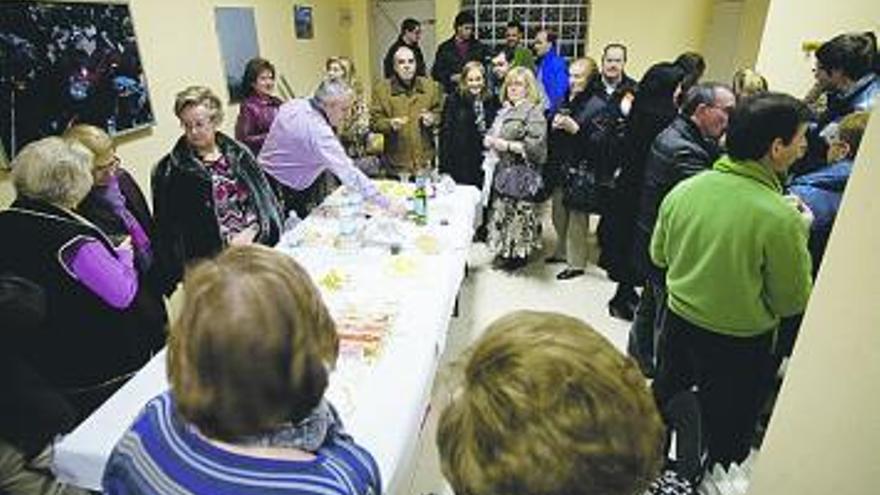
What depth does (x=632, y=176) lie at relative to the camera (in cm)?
299

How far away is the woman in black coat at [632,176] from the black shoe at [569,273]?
0.25 metres

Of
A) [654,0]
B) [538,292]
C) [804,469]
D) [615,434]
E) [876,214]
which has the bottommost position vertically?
[538,292]

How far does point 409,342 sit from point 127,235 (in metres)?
1.15

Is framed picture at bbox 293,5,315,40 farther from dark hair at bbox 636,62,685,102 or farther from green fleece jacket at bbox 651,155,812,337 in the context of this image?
green fleece jacket at bbox 651,155,812,337

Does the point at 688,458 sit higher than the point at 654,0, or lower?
lower

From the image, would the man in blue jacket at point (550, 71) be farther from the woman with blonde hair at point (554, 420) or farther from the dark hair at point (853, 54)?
the woman with blonde hair at point (554, 420)

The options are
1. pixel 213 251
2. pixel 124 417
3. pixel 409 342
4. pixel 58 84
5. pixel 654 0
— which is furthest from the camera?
pixel 654 0

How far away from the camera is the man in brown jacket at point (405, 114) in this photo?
3.93 meters

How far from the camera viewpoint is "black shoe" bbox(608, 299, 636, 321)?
3.27 meters

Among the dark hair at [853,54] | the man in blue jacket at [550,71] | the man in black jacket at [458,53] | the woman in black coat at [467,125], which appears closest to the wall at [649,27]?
the man in blue jacket at [550,71]

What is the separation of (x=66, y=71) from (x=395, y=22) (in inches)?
190

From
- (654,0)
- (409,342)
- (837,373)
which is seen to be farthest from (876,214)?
(654,0)

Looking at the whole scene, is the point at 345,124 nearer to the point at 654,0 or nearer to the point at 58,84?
the point at 58,84

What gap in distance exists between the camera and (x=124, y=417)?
4.63 ft
